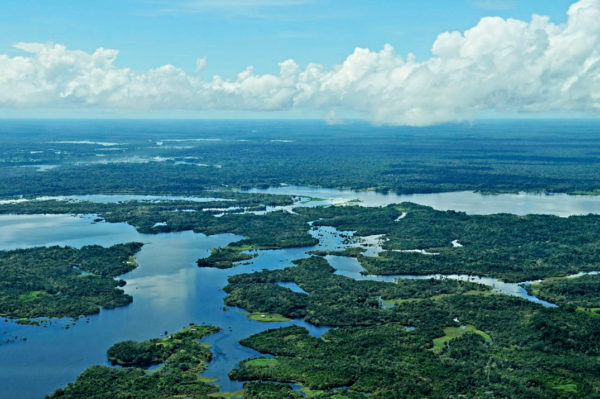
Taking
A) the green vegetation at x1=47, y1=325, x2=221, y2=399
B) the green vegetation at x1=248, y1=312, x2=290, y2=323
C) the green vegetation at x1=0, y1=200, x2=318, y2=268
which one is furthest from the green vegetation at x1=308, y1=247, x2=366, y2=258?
the green vegetation at x1=47, y1=325, x2=221, y2=399

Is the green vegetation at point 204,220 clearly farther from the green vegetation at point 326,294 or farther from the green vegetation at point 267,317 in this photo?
the green vegetation at point 267,317

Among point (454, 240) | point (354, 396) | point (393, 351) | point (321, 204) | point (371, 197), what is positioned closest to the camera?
point (354, 396)

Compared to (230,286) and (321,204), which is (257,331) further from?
(321,204)

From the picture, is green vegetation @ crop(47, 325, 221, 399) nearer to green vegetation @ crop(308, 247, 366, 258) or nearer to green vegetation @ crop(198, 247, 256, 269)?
green vegetation @ crop(198, 247, 256, 269)

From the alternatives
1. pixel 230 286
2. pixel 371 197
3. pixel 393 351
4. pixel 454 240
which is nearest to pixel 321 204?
pixel 371 197

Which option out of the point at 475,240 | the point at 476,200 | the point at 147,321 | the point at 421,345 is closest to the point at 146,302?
the point at 147,321
